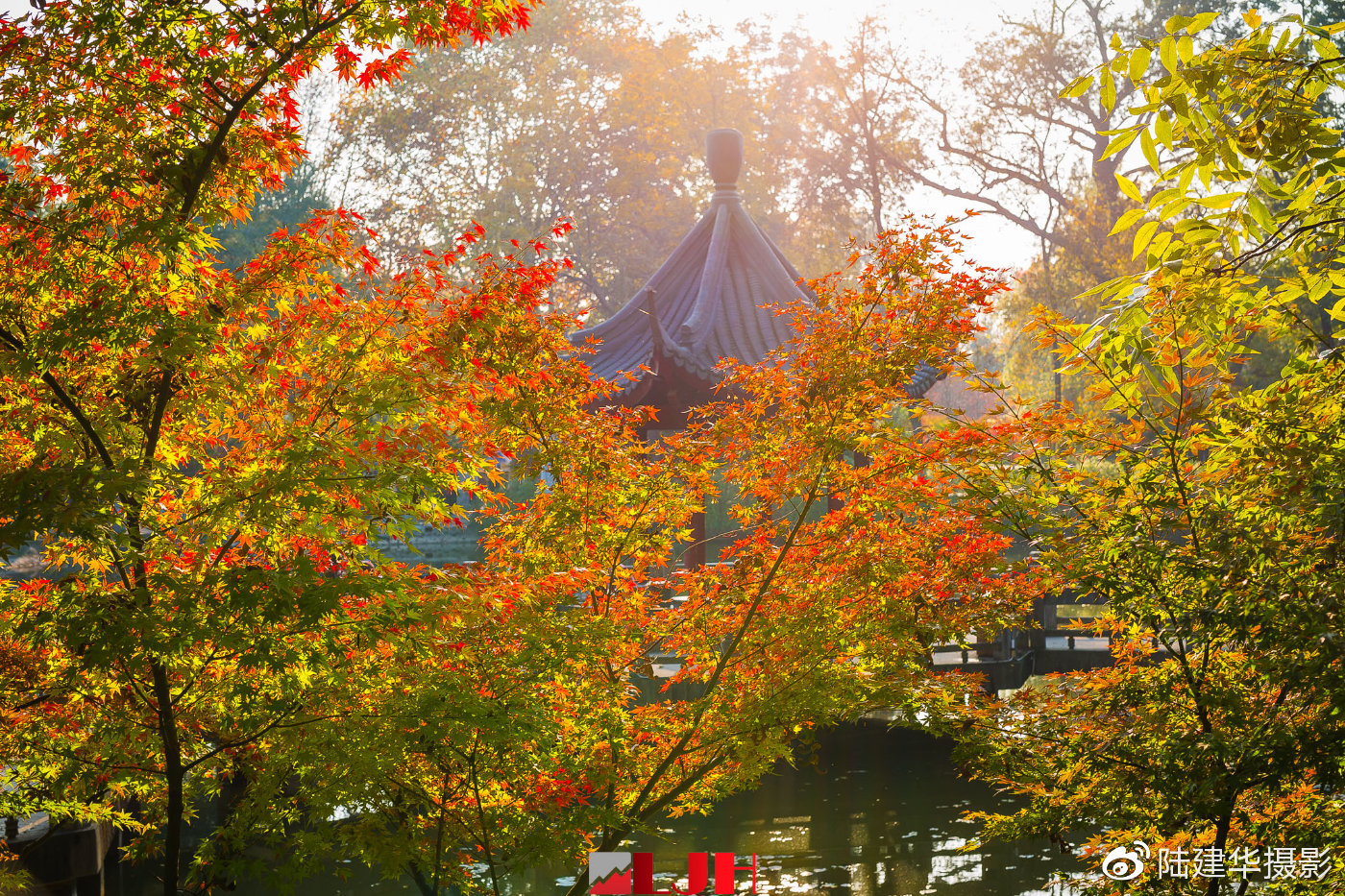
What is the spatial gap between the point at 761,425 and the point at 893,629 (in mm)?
1137

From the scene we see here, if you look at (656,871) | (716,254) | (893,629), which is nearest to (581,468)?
(893,629)

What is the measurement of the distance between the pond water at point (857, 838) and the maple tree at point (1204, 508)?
7.58ft

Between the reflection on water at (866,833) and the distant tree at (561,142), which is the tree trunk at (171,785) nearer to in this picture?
the reflection on water at (866,833)

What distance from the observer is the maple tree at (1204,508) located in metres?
2.56

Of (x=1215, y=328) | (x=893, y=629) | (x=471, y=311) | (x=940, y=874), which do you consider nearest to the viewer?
(x=1215, y=328)

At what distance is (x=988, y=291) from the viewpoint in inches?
181

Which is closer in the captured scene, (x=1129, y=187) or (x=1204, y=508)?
(x=1129, y=187)

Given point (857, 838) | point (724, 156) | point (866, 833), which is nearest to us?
point (857, 838)

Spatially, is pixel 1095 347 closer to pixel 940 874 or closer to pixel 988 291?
pixel 988 291

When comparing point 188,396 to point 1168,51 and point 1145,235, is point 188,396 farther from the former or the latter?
point 1168,51

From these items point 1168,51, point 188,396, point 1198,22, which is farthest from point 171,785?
point 1198,22

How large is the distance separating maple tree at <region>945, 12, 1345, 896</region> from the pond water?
2309mm

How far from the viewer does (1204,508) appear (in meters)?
3.37

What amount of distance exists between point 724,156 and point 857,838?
6.85m
